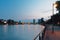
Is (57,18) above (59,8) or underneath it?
underneath

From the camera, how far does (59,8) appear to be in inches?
2675

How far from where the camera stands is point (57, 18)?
69.2m

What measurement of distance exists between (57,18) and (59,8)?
15.9 ft
